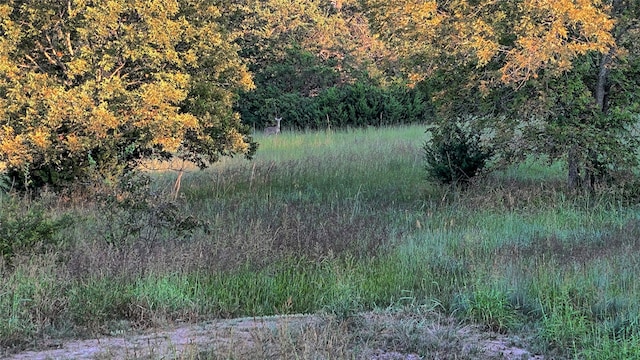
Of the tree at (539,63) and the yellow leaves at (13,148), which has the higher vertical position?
the tree at (539,63)

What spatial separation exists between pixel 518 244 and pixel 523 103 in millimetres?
3404

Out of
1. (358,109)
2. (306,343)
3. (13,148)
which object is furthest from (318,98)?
(306,343)

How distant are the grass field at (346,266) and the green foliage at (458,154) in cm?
112

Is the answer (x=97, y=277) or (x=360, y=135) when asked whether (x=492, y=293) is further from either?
(x=360, y=135)

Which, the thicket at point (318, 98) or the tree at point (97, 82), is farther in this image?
the thicket at point (318, 98)

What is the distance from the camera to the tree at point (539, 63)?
9.32 meters

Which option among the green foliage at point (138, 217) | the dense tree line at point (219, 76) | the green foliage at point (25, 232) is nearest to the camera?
the green foliage at point (25, 232)

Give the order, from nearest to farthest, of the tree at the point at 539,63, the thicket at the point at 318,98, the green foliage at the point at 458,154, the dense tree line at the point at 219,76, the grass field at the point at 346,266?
the grass field at the point at 346,266
the tree at the point at 539,63
the dense tree line at the point at 219,76
the green foliage at the point at 458,154
the thicket at the point at 318,98

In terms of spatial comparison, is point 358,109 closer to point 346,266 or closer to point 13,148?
point 13,148

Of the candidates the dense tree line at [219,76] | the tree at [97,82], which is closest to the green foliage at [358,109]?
the dense tree line at [219,76]

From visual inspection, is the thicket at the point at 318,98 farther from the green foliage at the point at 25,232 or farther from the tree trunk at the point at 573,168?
the green foliage at the point at 25,232

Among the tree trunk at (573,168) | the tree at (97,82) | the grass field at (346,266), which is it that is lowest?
the grass field at (346,266)

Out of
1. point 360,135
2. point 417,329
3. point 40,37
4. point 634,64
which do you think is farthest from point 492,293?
point 360,135

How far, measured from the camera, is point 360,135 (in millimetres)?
22562
